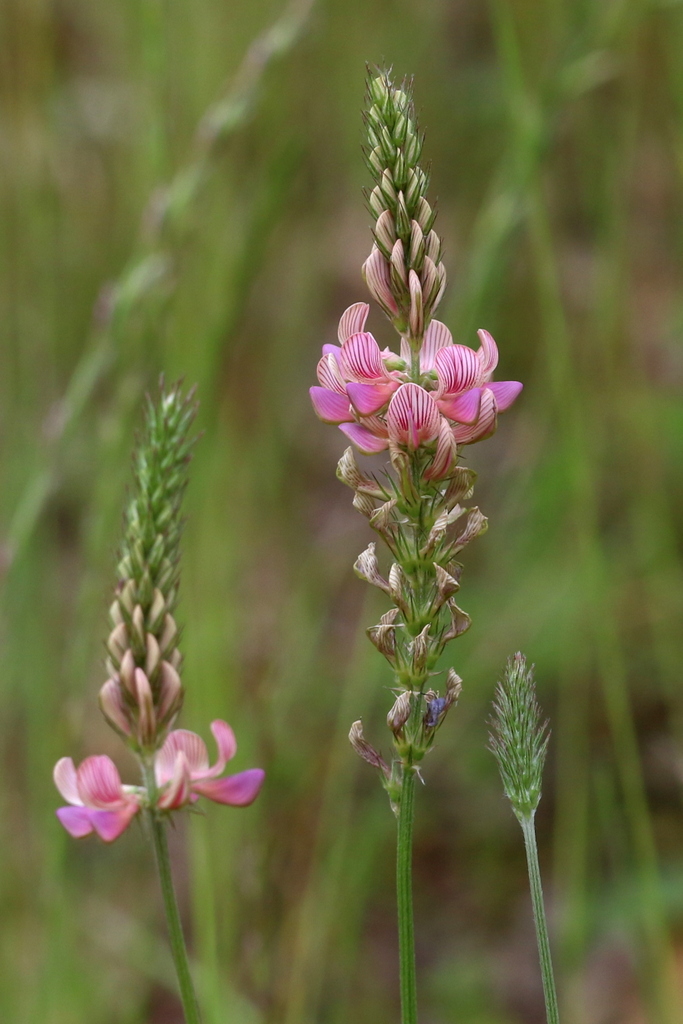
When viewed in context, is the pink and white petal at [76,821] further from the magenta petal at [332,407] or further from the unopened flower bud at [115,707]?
the magenta petal at [332,407]

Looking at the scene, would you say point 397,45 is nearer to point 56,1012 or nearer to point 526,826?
point 56,1012

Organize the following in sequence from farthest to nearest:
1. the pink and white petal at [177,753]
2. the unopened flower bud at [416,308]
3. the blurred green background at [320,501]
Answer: the blurred green background at [320,501]
the pink and white petal at [177,753]
the unopened flower bud at [416,308]

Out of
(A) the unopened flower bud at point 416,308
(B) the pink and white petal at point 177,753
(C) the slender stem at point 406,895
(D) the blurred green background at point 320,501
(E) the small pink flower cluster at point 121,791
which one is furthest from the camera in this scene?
(D) the blurred green background at point 320,501

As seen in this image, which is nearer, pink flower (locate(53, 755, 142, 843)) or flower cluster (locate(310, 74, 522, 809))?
flower cluster (locate(310, 74, 522, 809))

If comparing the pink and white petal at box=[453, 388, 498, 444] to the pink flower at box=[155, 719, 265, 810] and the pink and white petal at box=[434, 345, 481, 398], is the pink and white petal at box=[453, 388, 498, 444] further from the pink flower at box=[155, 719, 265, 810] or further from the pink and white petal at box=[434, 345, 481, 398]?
the pink flower at box=[155, 719, 265, 810]

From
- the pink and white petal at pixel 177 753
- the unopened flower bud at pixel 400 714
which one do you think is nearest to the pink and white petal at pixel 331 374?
the unopened flower bud at pixel 400 714

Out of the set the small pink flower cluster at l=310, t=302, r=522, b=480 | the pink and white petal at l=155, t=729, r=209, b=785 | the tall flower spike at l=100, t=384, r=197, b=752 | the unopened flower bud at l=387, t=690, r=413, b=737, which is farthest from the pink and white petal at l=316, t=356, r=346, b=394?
the pink and white petal at l=155, t=729, r=209, b=785
